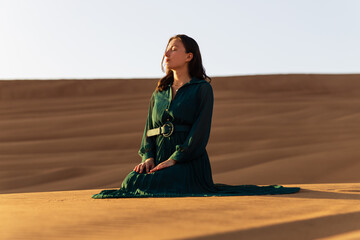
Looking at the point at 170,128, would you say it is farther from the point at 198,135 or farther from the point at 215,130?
the point at 215,130

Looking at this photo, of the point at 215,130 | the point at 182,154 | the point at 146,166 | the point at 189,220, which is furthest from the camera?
the point at 215,130

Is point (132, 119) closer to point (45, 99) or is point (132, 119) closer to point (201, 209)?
point (45, 99)

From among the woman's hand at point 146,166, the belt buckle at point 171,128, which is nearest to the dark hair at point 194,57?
the belt buckle at point 171,128

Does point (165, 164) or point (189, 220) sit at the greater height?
point (165, 164)

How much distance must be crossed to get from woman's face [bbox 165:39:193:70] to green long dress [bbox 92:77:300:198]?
0.17 m

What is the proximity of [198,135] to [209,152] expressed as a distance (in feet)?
21.4

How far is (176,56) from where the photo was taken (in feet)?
14.0

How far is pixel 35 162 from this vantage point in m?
9.82

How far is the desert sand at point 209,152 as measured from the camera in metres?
2.35

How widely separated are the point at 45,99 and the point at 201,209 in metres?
15.1

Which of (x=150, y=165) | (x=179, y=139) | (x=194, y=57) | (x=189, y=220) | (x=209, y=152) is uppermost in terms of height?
(x=194, y=57)

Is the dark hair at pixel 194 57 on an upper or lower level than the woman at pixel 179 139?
upper

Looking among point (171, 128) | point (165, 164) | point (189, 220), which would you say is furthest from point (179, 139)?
point (189, 220)

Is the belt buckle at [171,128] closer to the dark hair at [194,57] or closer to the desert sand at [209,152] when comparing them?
the dark hair at [194,57]
